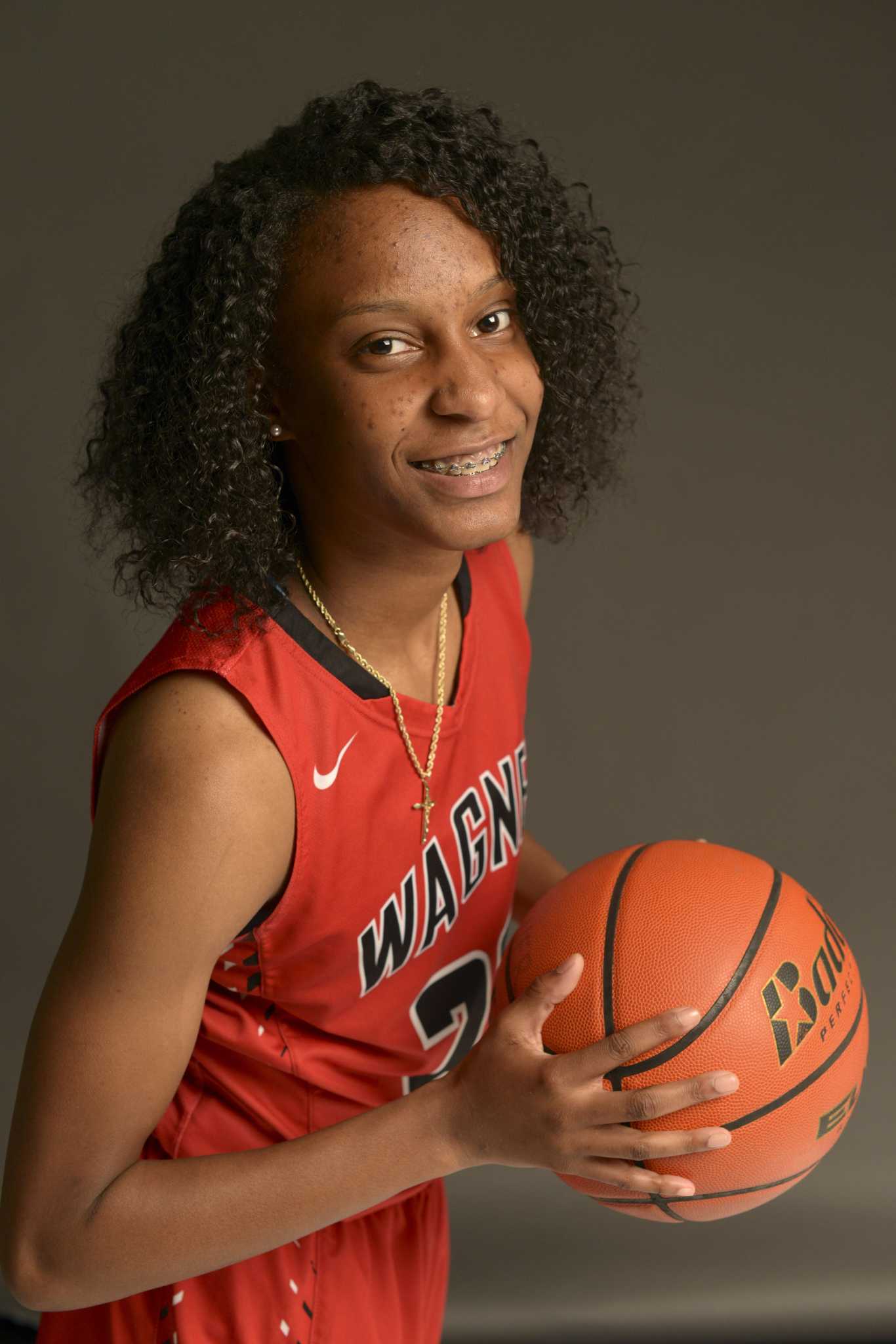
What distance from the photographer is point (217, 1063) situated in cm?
189

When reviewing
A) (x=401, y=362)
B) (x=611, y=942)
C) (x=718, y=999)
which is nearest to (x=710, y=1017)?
(x=718, y=999)

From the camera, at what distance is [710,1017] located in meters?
1.61

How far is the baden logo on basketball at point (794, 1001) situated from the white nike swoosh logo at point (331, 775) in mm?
550

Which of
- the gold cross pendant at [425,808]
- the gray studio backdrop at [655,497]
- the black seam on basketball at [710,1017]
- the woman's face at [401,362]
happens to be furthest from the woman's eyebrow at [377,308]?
the gray studio backdrop at [655,497]

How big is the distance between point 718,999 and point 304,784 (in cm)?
52

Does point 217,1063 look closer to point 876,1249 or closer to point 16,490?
point 16,490

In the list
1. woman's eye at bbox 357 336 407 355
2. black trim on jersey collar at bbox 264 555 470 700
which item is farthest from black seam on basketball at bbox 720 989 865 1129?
woman's eye at bbox 357 336 407 355

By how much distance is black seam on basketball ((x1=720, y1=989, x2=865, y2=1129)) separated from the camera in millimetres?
1614

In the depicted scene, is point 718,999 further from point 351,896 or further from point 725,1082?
point 351,896

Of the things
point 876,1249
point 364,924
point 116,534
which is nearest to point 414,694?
point 364,924

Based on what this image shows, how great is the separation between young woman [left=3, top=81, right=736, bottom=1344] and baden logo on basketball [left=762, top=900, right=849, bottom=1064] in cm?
15

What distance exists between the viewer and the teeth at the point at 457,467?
1688mm

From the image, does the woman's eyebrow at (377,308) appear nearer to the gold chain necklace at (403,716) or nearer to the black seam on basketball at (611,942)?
the gold chain necklace at (403,716)

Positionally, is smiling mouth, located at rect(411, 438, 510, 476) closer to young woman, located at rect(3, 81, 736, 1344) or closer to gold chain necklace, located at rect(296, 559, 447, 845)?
young woman, located at rect(3, 81, 736, 1344)
